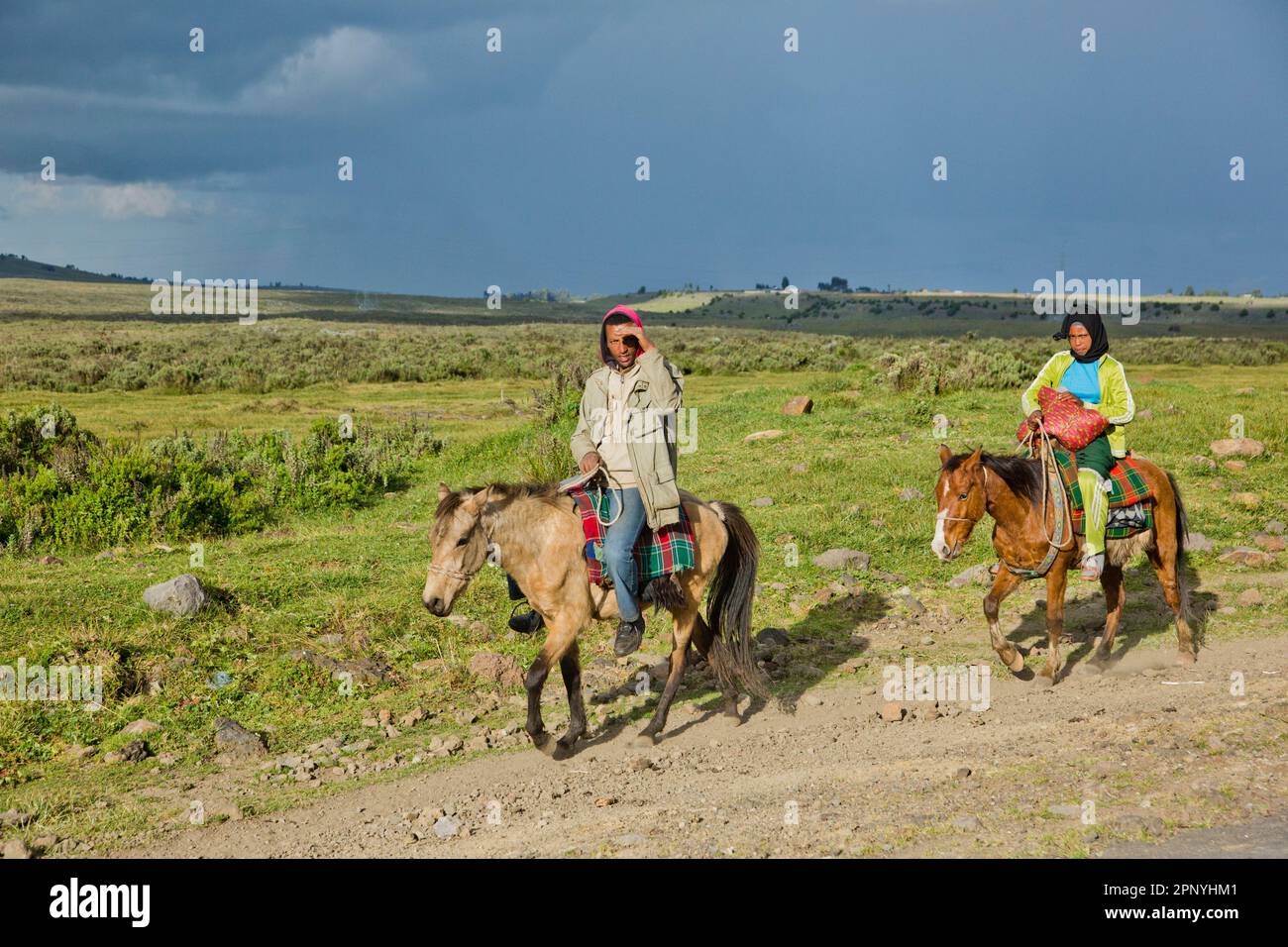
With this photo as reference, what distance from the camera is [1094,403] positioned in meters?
9.03

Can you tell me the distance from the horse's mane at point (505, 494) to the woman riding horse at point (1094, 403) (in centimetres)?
409

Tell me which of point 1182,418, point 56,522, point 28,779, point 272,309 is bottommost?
point 28,779

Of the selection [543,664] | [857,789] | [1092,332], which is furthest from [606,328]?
[1092,332]

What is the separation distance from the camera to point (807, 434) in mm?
18875

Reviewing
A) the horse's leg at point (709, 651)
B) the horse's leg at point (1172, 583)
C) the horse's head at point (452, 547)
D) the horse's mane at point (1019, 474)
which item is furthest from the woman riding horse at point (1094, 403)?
the horse's head at point (452, 547)

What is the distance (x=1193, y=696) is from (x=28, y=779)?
8.12 m

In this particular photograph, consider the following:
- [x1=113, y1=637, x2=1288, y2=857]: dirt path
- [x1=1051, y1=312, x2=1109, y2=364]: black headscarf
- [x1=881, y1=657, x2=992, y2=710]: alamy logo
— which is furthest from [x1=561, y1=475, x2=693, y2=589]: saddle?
[x1=1051, y1=312, x2=1109, y2=364]: black headscarf

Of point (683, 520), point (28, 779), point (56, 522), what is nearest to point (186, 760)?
point (28, 779)

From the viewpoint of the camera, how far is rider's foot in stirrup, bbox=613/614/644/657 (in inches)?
291

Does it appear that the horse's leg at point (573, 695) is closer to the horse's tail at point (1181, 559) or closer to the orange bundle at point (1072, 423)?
the orange bundle at point (1072, 423)

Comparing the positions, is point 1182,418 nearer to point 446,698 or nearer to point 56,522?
point 446,698

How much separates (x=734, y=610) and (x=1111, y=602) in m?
3.73

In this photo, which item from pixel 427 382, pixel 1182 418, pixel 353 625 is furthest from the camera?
pixel 427 382

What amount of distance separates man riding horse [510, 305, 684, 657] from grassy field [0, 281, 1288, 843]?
Answer: 1905 millimetres
